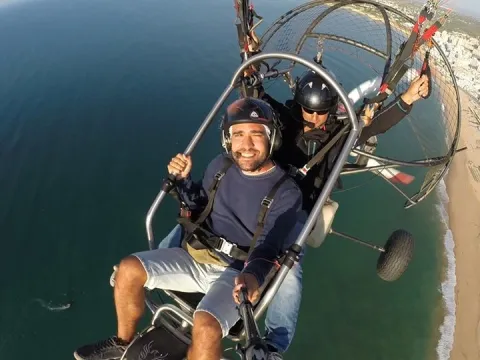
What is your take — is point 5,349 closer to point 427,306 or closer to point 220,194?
point 220,194

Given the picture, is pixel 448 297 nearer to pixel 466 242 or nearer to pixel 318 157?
pixel 466 242

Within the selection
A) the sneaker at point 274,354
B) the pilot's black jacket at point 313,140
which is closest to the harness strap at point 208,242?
the sneaker at point 274,354

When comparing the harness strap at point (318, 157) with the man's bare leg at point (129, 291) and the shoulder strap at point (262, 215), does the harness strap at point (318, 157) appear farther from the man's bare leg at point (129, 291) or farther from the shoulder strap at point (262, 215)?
the man's bare leg at point (129, 291)

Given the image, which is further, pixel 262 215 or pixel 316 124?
pixel 316 124

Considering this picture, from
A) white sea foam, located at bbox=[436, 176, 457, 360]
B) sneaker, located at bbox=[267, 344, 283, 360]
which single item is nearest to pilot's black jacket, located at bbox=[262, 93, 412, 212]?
sneaker, located at bbox=[267, 344, 283, 360]

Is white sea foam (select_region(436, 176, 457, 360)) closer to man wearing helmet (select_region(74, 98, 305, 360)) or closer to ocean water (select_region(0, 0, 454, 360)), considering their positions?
ocean water (select_region(0, 0, 454, 360))

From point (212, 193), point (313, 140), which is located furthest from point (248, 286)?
point (313, 140)
